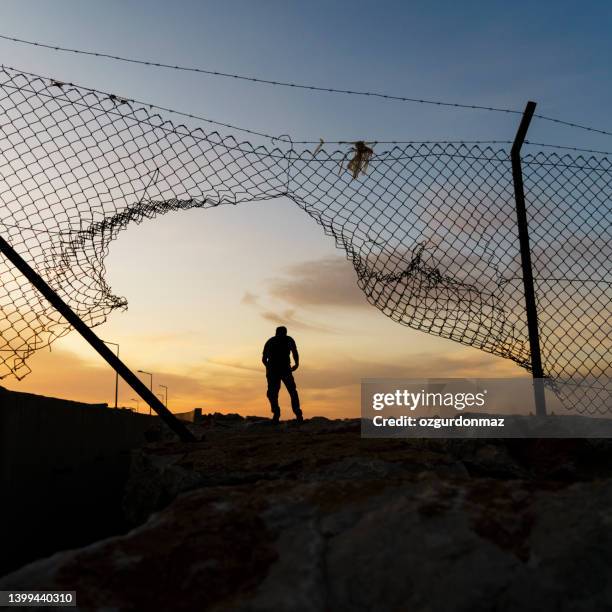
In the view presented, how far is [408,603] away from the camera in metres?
1.83

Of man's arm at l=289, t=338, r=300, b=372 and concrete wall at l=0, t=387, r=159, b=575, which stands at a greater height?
man's arm at l=289, t=338, r=300, b=372

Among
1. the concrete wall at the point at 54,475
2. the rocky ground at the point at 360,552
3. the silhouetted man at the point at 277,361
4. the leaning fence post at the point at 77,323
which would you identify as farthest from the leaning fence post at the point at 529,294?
the silhouetted man at the point at 277,361

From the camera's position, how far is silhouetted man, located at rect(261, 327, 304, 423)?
340 inches

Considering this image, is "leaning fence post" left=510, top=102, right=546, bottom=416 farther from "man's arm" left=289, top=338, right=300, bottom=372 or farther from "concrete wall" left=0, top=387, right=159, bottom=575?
"man's arm" left=289, top=338, right=300, bottom=372

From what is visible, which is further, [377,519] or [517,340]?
[517,340]

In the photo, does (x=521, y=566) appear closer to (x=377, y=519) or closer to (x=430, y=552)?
(x=430, y=552)

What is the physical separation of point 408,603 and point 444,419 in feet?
9.74

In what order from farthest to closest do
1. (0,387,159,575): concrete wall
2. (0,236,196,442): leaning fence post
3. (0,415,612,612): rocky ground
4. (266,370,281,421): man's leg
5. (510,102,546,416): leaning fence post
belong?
(266,370,281,421): man's leg
(510,102,546,416): leaning fence post
(0,387,159,575): concrete wall
(0,236,196,442): leaning fence post
(0,415,612,612): rocky ground

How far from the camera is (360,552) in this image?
6.60 ft

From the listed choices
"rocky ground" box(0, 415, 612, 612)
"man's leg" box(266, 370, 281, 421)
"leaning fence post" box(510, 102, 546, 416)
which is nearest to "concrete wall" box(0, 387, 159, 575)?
"man's leg" box(266, 370, 281, 421)

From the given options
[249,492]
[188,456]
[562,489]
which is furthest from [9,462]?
[562,489]

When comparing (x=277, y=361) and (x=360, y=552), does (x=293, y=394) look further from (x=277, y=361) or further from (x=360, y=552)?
(x=360, y=552)

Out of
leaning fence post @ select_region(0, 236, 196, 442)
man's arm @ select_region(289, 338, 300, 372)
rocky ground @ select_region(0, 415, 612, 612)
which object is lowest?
rocky ground @ select_region(0, 415, 612, 612)

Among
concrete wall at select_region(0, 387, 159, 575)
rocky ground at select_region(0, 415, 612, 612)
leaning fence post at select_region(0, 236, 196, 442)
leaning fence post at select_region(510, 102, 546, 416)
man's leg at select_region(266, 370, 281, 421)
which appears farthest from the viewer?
man's leg at select_region(266, 370, 281, 421)
